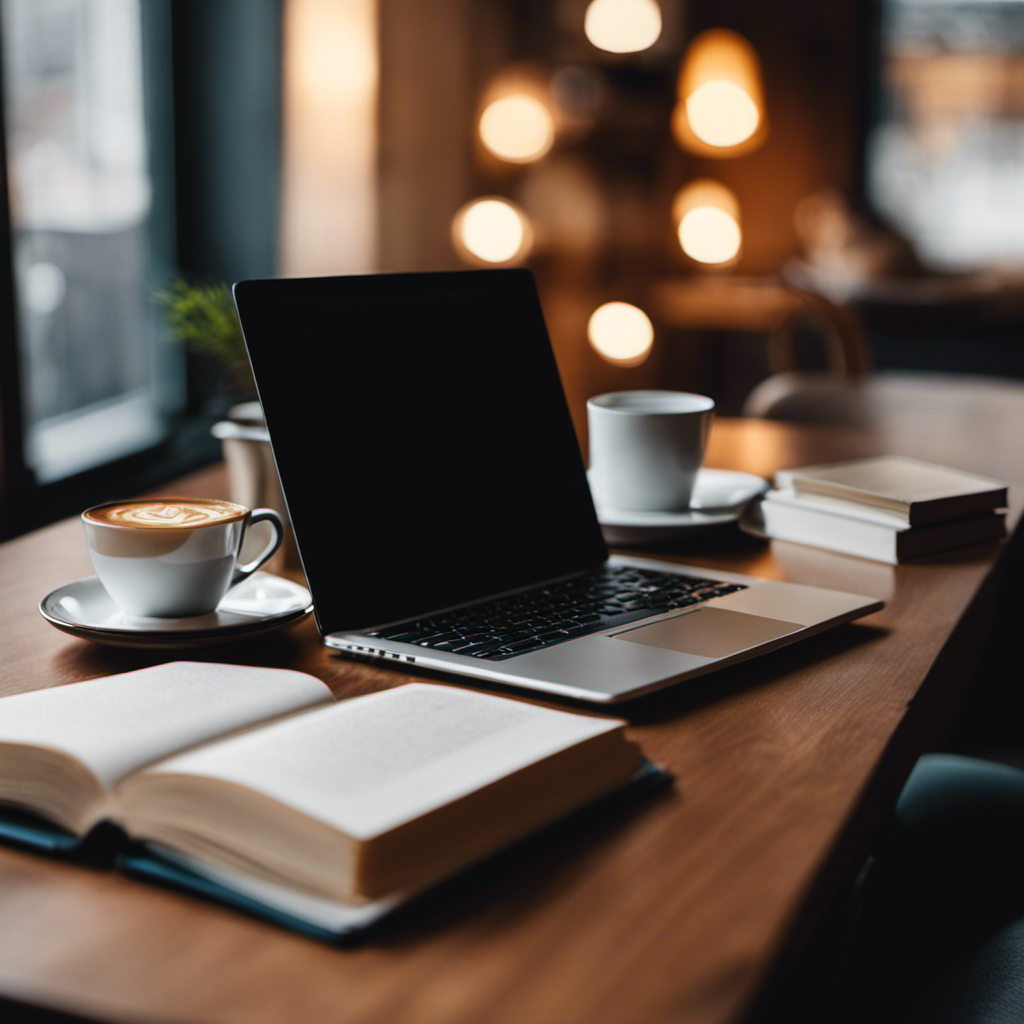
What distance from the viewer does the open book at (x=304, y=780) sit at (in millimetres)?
448

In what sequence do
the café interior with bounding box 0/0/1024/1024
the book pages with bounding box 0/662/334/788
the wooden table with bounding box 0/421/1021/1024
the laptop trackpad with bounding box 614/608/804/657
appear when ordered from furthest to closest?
the café interior with bounding box 0/0/1024/1024 < the laptop trackpad with bounding box 614/608/804/657 < the book pages with bounding box 0/662/334/788 < the wooden table with bounding box 0/421/1021/1024

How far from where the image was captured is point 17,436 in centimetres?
197

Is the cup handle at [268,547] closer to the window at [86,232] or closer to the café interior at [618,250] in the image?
the café interior at [618,250]

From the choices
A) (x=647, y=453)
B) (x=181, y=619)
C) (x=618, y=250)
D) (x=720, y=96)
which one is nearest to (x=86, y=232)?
(x=647, y=453)

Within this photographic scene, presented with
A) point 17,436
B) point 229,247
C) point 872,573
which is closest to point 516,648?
point 872,573

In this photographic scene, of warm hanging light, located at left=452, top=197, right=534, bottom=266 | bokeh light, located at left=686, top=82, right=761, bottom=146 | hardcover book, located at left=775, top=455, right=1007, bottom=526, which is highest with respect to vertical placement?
bokeh light, located at left=686, top=82, right=761, bottom=146

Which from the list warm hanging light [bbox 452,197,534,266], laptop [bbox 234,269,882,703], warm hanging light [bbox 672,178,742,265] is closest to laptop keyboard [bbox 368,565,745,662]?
laptop [bbox 234,269,882,703]

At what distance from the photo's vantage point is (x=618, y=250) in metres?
4.38

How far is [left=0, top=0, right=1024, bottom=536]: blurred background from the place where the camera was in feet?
7.66

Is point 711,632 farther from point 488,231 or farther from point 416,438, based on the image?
point 488,231

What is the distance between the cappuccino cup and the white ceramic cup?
37cm

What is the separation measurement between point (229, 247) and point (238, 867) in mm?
2456

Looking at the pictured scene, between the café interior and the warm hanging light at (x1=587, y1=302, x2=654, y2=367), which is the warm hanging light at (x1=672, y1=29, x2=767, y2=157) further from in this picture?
the warm hanging light at (x1=587, y1=302, x2=654, y2=367)

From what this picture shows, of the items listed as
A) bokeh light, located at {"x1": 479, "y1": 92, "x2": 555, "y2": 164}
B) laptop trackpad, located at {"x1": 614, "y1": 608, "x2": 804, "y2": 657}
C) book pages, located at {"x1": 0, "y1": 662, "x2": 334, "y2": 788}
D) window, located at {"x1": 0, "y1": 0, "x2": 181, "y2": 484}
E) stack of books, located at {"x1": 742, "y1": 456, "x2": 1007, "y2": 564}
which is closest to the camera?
book pages, located at {"x1": 0, "y1": 662, "x2": 334, "y2": 788}
